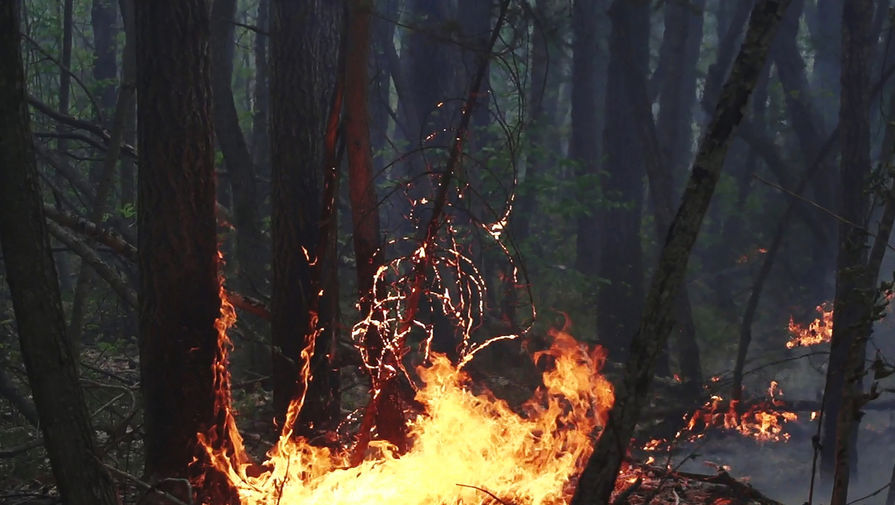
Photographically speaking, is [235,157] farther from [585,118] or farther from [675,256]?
[585,118]

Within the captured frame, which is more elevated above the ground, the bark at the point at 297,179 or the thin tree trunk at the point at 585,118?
the thin tree trunk at the point at 585,118

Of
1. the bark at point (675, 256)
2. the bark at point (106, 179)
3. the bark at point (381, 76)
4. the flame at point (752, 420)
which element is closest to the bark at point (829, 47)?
the flame at point (752, 420)

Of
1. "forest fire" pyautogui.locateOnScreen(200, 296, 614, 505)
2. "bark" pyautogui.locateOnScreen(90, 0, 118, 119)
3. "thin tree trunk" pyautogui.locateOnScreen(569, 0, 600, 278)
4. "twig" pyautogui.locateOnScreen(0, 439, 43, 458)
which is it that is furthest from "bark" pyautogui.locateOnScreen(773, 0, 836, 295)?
"bark" pyautogui.locateOnScreen(90, 0, 118, 119)

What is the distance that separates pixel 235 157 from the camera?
10461 mm

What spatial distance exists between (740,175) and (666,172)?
9598 mm

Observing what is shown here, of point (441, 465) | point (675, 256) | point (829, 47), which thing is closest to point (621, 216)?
point (441, 465)

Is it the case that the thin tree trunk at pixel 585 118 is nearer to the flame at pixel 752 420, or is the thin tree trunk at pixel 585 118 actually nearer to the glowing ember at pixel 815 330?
the glowing ember at pixel 815 330

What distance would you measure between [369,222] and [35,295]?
313cm

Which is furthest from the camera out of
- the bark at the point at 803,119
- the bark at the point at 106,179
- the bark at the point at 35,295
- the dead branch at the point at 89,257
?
the bark at the point at 803,119

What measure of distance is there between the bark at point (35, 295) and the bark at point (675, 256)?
7.88 feet

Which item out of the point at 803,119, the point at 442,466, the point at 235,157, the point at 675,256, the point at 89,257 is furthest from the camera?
the point at 803,119

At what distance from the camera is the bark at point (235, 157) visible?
1028cm

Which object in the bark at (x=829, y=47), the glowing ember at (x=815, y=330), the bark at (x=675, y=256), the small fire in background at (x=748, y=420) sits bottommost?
the small fire in background at (x=748, y=420)

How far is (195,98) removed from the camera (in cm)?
510
